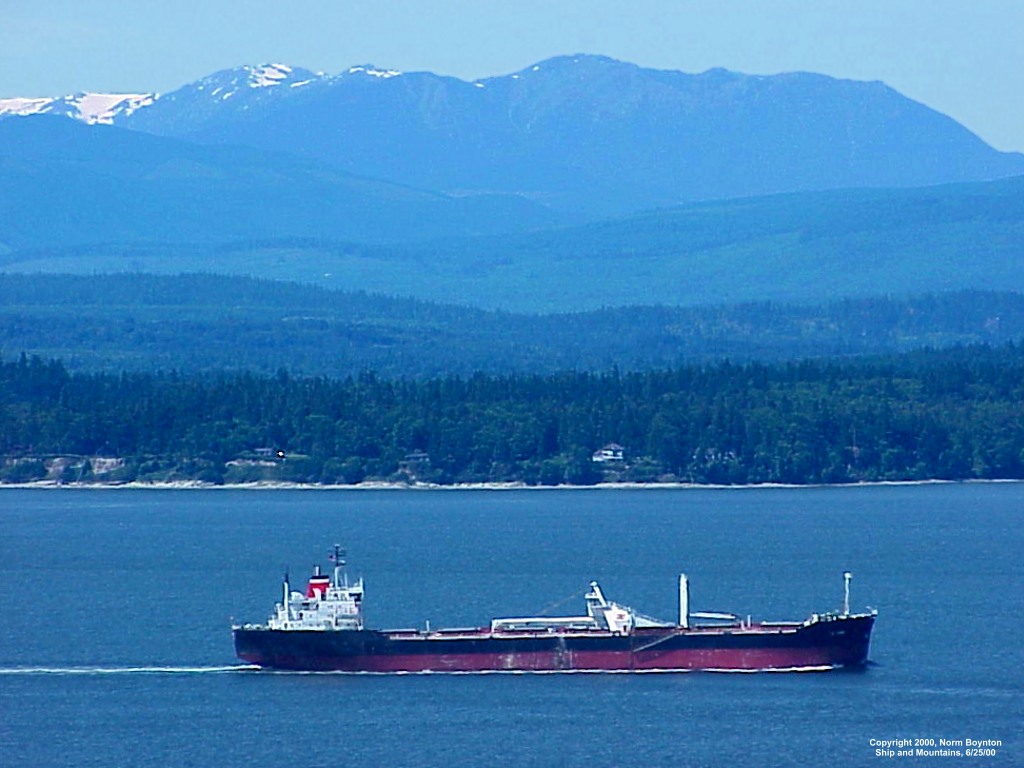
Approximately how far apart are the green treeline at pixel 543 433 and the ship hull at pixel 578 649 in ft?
281

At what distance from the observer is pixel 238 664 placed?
→ 2874 inches

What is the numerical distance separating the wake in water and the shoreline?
282 feet

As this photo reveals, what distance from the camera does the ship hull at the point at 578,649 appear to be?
70.1 metres

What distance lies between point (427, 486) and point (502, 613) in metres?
78.2

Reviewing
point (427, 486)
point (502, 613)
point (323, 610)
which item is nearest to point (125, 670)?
point (323, 610)

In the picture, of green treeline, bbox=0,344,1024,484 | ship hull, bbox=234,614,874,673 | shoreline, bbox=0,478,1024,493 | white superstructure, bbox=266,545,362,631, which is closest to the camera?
ship hull, bbox=234,614,874,673

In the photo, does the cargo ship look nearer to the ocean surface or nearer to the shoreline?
the ocean surface

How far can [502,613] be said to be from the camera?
276 feet

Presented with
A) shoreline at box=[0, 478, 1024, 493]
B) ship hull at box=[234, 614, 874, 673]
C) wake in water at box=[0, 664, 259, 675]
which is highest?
shoreline at box=[0, 478, 1024, 493]

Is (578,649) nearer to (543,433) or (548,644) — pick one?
(548,644)

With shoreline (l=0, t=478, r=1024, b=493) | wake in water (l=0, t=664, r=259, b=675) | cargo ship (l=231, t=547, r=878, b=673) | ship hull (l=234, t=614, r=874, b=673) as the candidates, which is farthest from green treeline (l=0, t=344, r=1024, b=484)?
ship hull (l=234, t=614, r=874, b=673)

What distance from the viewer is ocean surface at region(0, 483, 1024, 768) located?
61562 mm

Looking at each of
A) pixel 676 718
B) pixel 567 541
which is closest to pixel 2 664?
pixel 676 718

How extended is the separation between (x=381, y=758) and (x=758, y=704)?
35.8ft
